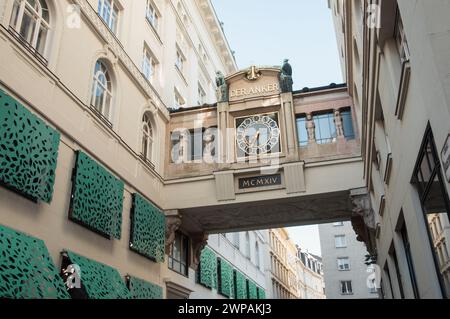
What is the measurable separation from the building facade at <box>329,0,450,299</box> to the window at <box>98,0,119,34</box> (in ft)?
26.7

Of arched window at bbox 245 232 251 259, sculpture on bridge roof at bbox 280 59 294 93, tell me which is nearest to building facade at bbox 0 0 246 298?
sculpture on bridge roof at bbox 280 59 294 93

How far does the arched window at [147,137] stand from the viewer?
18078mm

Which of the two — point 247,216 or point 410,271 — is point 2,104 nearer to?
point 410,271

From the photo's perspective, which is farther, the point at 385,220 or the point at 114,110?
the point at 114,110

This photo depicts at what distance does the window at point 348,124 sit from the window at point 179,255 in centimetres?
847

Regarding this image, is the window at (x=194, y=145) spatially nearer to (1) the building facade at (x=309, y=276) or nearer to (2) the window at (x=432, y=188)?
(2) the window at (x=432, y=188)

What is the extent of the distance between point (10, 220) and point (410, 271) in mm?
9424

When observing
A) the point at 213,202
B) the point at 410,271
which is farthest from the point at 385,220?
the point at 213,202

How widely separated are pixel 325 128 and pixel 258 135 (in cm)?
267

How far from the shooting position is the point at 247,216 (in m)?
20.3

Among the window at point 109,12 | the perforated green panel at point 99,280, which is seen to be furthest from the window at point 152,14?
the perforated green panel at point 99,280

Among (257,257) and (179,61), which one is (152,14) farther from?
(257,257)

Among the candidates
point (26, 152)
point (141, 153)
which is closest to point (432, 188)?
point (26, 152)

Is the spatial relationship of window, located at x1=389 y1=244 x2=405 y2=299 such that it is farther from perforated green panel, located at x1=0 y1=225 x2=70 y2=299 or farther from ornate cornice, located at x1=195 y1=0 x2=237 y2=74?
ornate cornice, located at x1=195 y1=0 x2=237 y2=74
